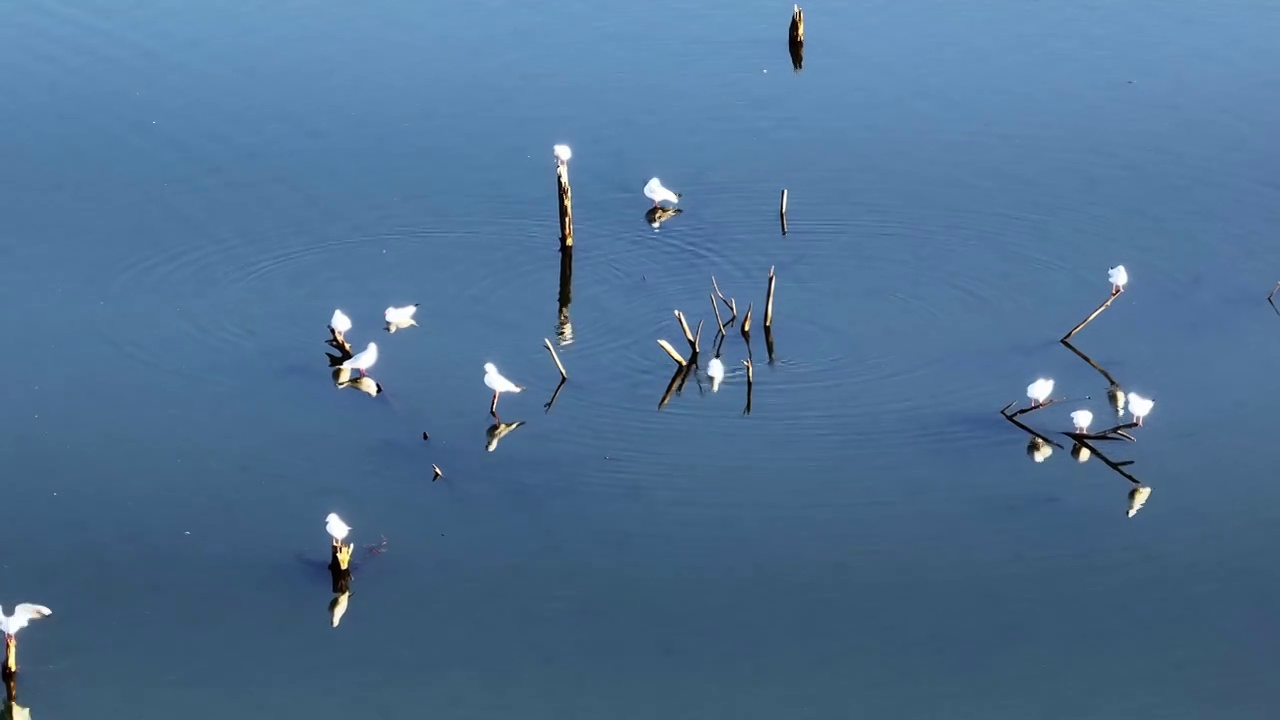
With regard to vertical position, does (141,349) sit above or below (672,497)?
above

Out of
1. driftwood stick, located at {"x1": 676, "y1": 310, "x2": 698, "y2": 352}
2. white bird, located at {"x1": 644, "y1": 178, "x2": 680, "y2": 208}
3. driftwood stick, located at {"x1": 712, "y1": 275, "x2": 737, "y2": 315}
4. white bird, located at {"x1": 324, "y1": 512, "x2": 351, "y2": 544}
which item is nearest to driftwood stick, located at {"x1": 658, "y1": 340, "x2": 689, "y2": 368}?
driftwood stick, located at {"x1": 676, "y1": 310, "x2": 698, "y2": 352}

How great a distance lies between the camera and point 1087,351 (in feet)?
46.2

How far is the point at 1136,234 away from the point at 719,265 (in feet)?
13.1

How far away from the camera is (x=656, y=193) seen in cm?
1636

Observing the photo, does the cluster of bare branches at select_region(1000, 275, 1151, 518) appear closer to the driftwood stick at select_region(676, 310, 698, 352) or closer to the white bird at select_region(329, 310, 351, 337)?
the driftwood stick at select_region(676, 310, 698, 352)

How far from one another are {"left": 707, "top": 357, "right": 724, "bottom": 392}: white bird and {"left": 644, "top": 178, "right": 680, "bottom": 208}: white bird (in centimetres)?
312

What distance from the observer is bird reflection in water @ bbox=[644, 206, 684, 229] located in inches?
643

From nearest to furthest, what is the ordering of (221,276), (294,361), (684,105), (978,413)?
(978,413) → (294,361) → (221,276) → (684,105)

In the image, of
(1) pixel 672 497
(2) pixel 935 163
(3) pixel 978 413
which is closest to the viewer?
(1) pixel 672 497

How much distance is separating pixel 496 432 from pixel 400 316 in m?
1.85

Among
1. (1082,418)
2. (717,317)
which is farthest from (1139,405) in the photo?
(717,317)

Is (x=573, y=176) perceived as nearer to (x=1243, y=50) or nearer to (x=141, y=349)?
(x=141, y=349)

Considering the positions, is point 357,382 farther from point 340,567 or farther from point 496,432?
point 340,567

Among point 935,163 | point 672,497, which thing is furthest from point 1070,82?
point 672,497
